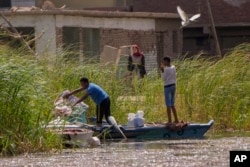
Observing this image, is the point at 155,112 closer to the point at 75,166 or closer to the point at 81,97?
the point at 81,97

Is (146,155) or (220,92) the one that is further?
(220,92)

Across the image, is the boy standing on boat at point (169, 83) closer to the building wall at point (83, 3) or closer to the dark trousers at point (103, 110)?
the dark trousers at point (103, 110)

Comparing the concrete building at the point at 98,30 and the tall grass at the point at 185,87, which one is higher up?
the concrete building at the point at 98,30

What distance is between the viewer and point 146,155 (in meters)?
18.3

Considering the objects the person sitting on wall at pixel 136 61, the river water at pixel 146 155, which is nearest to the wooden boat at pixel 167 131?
the river water at pixel 146 155

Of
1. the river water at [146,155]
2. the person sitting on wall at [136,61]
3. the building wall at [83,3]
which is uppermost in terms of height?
the building wall at [83,3]

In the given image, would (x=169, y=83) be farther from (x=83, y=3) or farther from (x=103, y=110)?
(x=83, y=3)

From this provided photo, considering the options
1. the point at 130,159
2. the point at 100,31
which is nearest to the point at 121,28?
the point at 100,31

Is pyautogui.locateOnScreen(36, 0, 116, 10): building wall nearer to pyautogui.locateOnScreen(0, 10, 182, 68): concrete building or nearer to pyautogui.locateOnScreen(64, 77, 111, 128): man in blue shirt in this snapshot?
pyautogui.locateOnScreen(0, 10, 182, 68): concrete building

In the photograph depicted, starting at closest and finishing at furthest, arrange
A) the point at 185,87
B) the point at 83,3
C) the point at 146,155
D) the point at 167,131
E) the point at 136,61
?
the point at 146,155, the point at 167,131, the point at 185,87, the point at 136,61, the point at 83,3

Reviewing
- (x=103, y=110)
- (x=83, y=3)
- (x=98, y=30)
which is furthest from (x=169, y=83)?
(x=83, y=3)

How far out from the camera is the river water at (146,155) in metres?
16.7

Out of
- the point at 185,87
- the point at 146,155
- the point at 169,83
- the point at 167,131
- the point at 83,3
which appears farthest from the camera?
the point at 83,3

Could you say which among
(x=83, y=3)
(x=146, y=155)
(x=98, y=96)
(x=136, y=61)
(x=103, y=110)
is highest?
(x=83, y=3)
